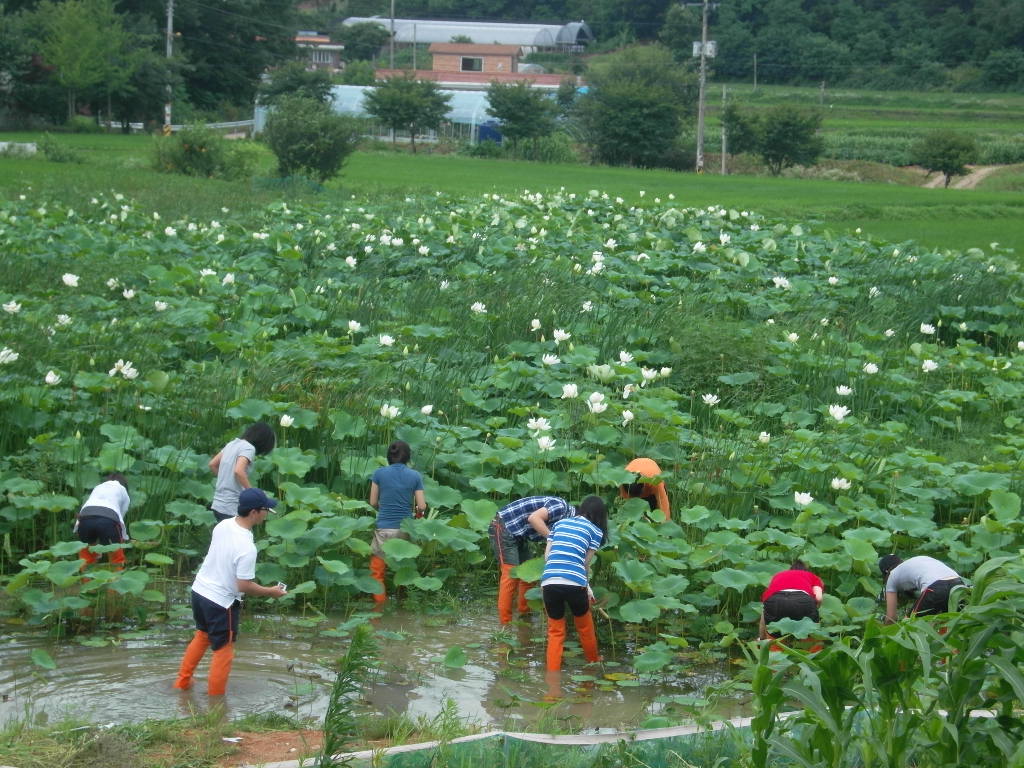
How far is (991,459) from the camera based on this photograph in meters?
9.61

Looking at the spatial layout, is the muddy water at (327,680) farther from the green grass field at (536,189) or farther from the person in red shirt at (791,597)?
the green grass field at (536,189)

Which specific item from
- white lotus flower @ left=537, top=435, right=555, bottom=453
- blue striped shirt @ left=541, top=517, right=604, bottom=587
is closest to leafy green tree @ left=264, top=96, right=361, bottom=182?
white lotus flower @ left=537, top=435, right=555, bottom=453

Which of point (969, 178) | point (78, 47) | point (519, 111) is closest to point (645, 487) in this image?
point (519, 111)

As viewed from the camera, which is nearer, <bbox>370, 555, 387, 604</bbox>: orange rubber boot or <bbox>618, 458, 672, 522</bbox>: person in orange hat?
<bbox>370, 555, 387, 604</bbox>: orange rubber boot

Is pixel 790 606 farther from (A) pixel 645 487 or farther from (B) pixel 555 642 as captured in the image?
(A) pixel 645 487

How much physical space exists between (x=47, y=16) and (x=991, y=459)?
43.8m

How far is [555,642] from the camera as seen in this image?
617cm

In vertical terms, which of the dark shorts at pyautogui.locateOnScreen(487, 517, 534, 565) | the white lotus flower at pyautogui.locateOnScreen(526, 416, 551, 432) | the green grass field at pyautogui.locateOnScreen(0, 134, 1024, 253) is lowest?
the dark shorts at pyautogui.locateOnScreen(487, 517, 534, 565)

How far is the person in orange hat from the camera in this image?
7.54m

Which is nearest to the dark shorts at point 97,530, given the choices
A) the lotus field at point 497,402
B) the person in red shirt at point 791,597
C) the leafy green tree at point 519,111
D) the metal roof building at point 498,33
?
the lotus field at point 497,402

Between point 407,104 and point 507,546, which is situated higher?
point 407,104

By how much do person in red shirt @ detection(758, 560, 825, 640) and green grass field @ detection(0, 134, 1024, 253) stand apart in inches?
524

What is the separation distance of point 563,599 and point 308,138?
20.8 metres

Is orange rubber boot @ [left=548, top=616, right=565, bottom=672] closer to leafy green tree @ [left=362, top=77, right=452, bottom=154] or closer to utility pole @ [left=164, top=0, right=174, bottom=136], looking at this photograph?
leafy green tree @ [left=362, top=77, right=452, bottom=154]
